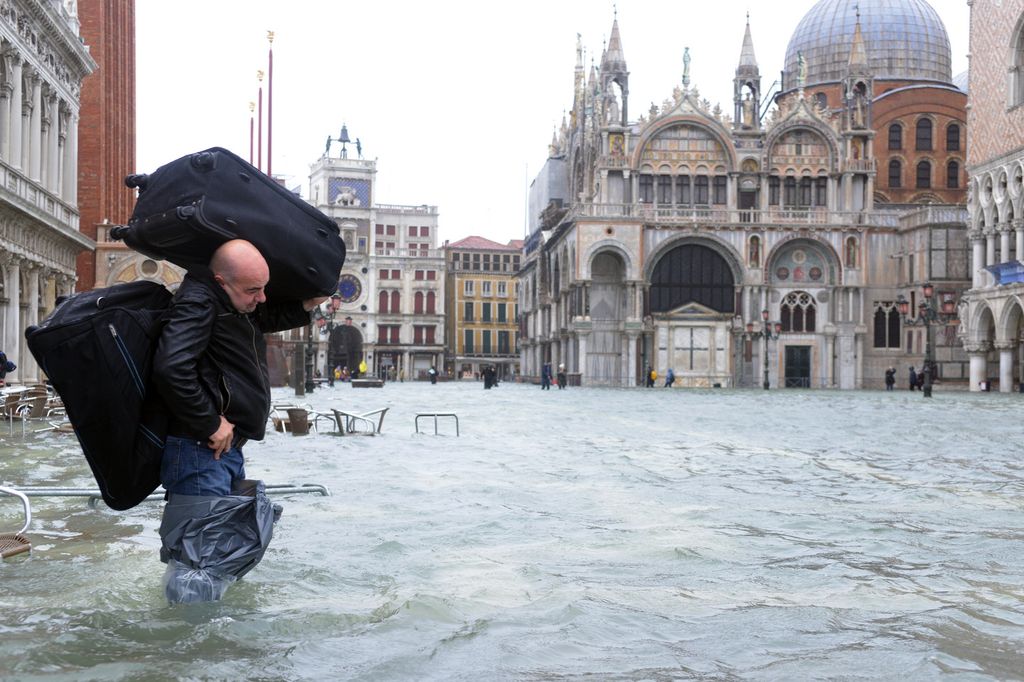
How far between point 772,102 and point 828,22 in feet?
19.4

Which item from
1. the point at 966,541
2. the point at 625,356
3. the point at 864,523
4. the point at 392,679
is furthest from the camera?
the point at 625,356

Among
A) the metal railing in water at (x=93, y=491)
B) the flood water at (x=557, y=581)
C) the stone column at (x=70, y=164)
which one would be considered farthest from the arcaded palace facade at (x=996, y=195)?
the metal railing in water at (x=93, y=491)

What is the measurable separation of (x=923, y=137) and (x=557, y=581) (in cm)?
6380

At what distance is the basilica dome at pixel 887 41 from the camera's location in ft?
217

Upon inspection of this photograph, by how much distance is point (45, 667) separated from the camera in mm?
4121

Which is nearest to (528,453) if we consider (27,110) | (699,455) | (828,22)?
(699,455)

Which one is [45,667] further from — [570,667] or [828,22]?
[828,22]

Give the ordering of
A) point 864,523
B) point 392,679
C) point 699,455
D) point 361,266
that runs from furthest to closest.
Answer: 1. point 361,266
2. point 699,455
3. point 864,523
4. point 392,679

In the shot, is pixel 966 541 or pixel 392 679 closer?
pixel 392 679

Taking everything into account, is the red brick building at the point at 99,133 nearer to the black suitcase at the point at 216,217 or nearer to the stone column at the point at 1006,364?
the stone column at the point at 1006,364

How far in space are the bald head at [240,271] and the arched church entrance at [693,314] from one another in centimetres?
5254

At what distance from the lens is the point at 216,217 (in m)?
4.38

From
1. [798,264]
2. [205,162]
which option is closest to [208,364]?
[205,162]

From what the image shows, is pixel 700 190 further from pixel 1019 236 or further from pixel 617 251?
pixel 1019 236
